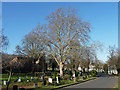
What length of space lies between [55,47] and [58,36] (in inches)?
106

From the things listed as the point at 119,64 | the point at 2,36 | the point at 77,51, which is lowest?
the point at 119,64

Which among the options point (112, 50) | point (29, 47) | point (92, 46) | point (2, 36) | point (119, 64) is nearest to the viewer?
point (2, 36)

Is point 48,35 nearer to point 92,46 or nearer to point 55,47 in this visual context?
point 55,47

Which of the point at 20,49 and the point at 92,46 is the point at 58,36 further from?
the point at 20,49

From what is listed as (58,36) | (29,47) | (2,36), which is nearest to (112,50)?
(29,47)

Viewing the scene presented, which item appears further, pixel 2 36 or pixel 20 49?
pixel 20 49

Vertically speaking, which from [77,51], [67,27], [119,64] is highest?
[67,27]

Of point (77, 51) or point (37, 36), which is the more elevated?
point (37, 36)

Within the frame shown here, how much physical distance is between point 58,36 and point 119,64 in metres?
21.8

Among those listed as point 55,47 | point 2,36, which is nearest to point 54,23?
point 55,47

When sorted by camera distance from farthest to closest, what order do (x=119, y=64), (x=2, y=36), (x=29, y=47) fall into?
(x=29, y=47) → (x=119, y=64) → (x=2, y=36)

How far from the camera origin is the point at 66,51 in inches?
1303

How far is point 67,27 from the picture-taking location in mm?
32688

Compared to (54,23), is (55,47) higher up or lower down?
lower down
